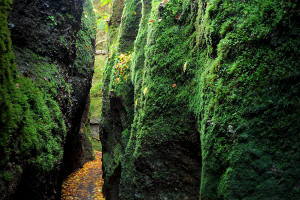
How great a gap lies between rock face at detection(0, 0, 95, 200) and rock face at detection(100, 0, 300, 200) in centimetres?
186

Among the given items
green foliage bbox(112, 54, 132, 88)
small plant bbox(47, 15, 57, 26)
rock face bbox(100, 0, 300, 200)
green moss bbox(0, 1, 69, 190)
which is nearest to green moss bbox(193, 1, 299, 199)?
rock face bbox(100, 0, 300, 200)

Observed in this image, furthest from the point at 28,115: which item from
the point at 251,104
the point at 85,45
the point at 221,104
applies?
the point at 85,45

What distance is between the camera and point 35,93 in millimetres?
4055

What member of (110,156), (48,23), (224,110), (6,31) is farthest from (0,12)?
(110,156)

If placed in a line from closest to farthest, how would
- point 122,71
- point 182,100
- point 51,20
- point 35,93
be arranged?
point 182,100 < point 35,93 < point 51,20 < point 122,71

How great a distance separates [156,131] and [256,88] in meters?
2.23

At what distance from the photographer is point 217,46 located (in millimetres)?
2797

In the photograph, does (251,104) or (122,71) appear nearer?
(251,104)

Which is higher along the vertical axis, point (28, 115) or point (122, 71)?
point (122, 71)

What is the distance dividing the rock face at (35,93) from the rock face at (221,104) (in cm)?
186

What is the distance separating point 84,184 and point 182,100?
297 inches

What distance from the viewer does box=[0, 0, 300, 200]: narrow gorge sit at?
79.3 inches

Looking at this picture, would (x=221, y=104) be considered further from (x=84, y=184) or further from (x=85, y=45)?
(x=84, y=184)

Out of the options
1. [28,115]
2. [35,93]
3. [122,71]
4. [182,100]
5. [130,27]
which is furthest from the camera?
[130,27]
